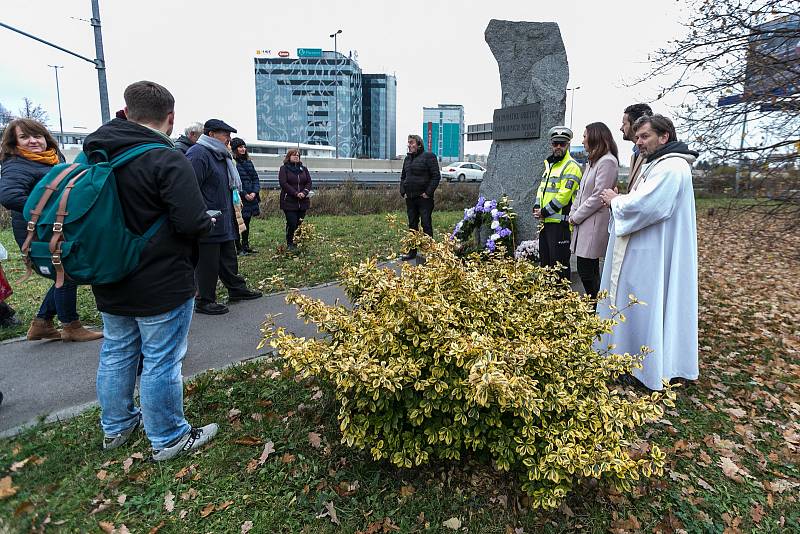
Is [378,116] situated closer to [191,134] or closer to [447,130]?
[447,130]

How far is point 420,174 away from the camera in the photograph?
25.6 feet

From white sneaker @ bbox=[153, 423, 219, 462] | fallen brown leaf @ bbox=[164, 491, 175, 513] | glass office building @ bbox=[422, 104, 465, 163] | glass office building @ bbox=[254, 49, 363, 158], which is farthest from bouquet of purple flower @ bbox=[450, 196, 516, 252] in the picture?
glass office building @ bbox=[254, 49, 363, 158]

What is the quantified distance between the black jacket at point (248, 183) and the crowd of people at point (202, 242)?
8.78 feet

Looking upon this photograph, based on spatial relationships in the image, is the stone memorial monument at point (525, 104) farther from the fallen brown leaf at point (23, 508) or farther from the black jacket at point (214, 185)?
the fallen brown leaf at point (23, 508)

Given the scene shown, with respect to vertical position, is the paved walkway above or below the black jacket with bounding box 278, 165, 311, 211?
below

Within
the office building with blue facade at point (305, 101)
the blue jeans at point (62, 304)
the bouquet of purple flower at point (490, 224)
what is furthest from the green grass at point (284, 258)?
the office building with blue facade at point (305, 101)

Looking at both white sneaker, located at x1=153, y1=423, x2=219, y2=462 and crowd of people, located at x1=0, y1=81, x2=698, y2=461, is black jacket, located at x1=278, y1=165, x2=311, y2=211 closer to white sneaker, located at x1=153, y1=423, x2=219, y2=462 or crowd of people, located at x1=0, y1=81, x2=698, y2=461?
crowd of people, located at x1=0, y1=81, x2=698, y2=461

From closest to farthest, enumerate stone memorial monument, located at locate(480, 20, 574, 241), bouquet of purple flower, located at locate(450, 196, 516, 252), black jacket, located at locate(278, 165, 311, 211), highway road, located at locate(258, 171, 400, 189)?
stone memorial monument, located at locate(480, 20, 574, 241) → bouquet of purple flower, located at locate(450, 196, 516, 252) → black jacket, located at locate(278, 165, 311, 211) → highway road, located at locate(258, 171, 400, 189)

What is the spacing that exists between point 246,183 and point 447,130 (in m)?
64.8

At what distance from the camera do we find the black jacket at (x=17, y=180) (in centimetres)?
354

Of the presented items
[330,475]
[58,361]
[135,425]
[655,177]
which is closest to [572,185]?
[655,177]

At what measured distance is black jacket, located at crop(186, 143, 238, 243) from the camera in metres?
4.84

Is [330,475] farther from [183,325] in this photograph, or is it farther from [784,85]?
[784,85]

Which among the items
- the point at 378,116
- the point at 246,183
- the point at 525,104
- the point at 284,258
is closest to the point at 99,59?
the point at 246,183
